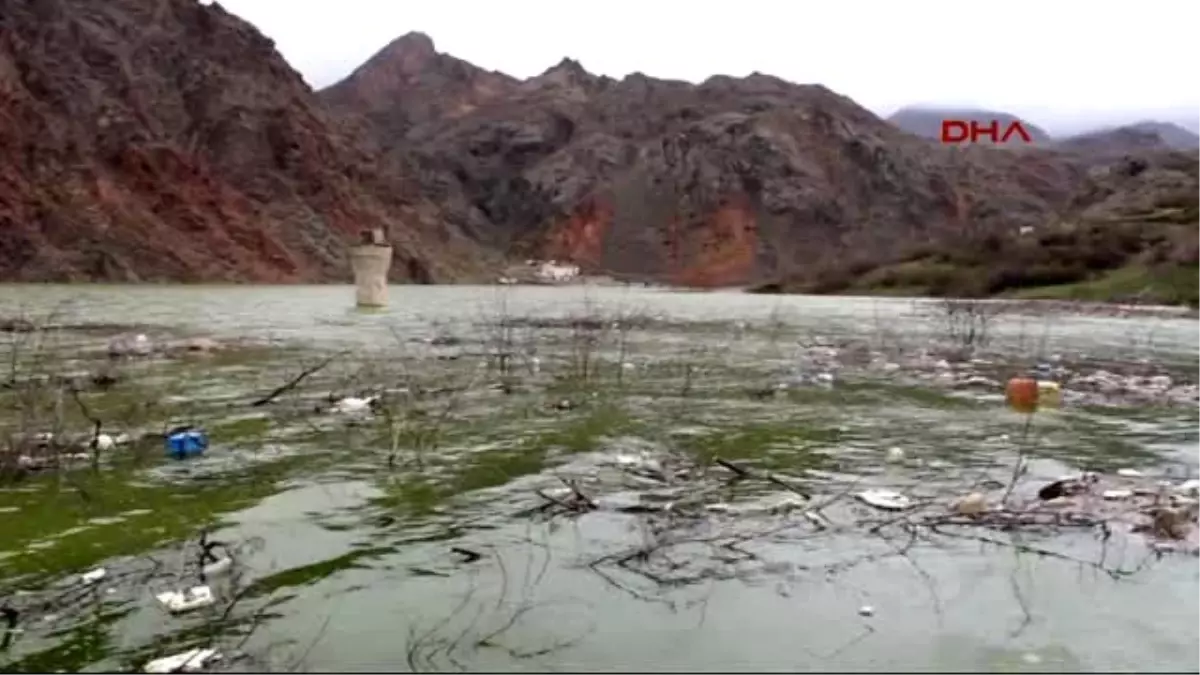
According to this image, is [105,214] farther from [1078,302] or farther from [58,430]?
[58,430]

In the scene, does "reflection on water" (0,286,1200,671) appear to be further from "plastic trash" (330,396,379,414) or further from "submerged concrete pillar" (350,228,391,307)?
"submerged concrete pillar" (350,228,391,307)

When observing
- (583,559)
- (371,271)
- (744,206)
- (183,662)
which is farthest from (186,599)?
(744,206)

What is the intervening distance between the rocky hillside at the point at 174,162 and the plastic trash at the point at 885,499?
81838 millimetres

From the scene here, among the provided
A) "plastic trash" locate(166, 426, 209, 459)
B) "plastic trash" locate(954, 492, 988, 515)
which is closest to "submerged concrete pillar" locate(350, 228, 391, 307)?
"plastic trash" locate(166, 426, 209, 459)

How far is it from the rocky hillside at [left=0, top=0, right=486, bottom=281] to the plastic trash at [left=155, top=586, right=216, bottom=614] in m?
82.3

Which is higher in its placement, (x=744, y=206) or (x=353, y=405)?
(x=744, y=206)

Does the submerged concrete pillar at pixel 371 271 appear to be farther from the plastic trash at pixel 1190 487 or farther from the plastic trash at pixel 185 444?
the plastic trash at pixel 1190 487

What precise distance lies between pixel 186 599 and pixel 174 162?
105m

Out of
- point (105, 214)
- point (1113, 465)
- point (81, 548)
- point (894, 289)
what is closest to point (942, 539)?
point (1113, 465)

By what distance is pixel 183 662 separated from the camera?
16.2 feet

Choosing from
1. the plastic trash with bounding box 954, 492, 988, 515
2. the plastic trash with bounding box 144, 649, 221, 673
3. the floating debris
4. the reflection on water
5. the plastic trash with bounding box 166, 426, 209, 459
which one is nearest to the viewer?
the plastic trash with bounding box 144, 649, 221, 673

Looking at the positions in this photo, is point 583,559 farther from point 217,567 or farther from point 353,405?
point 353,405

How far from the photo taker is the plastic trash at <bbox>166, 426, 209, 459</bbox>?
9961 millimetres

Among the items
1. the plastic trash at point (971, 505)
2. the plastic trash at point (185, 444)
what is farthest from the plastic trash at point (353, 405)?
the plastic trash at point (971, 505)
